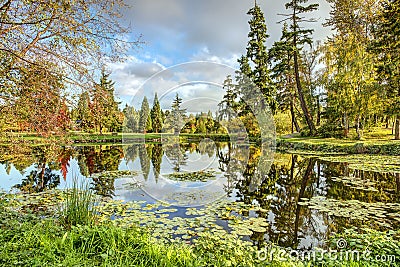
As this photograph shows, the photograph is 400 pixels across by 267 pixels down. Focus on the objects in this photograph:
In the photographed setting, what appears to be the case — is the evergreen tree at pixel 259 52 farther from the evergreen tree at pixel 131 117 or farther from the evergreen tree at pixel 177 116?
the evergreen tree at pixel 131 117

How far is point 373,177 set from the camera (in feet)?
23.5

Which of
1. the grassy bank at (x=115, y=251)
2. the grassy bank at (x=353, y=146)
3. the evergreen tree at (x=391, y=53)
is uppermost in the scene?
the evergreen tree at (x=391, y=53)

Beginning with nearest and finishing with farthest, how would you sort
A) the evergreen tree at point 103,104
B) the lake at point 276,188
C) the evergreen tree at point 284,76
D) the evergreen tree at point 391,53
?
the evergreen tree at point 103,104 < the lake at point 276,188 < the evergreen tree at point 391,53 < the evergreen tree at point 284,76

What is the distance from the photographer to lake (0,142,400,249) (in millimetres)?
4098

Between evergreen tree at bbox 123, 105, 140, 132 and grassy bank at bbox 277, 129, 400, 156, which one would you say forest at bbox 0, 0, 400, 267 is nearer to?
evergreen tree at bbox 123, 105, 140, 132

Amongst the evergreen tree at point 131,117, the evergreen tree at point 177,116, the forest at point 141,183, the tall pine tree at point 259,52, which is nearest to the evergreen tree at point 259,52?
the tall pine tree at point 259,52

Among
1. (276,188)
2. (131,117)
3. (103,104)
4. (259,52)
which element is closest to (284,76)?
(259,52)

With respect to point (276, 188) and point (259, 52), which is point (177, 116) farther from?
point (259, 52)

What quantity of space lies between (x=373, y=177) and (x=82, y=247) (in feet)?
25.1

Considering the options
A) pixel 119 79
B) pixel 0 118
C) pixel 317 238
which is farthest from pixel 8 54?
pixel 317 238

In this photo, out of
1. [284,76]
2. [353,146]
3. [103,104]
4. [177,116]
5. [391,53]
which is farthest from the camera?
[284,76]

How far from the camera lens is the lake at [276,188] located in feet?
13.4

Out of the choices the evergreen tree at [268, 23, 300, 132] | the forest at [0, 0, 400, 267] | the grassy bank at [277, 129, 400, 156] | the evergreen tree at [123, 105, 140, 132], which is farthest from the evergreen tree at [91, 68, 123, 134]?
the evergreen tree at [268, 23, 300, 132]

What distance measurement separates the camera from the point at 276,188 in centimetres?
664
